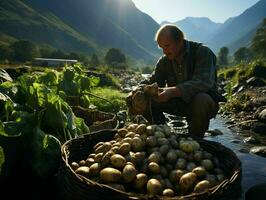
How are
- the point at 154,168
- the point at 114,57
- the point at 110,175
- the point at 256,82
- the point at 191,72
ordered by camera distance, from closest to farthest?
the point at 110,175 < the point at 154,168 < the point at 191,72 < the point at 256,82 < the point at 114,57

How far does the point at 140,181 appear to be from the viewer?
317 centimetres

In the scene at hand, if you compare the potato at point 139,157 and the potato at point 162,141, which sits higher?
the potato at point 162,141

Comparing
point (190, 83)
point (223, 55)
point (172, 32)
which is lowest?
point (223, 55)

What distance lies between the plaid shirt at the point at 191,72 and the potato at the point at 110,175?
1861mm

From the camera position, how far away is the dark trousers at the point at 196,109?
16.0 ft

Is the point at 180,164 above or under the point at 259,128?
above

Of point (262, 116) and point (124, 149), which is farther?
point (262, 116)

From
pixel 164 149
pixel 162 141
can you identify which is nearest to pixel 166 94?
pixel 162 141

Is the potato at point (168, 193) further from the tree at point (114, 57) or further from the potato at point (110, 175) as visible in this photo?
the tree at point (114, 57)

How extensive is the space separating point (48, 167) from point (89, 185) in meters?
0.94

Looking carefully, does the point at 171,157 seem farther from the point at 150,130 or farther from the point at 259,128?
the point at 259,128

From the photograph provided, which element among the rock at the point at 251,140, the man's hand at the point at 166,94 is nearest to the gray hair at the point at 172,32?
the man's hand at the point at 166,94

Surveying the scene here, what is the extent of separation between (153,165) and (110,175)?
461 mm

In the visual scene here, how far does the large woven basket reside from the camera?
2.74 meters
